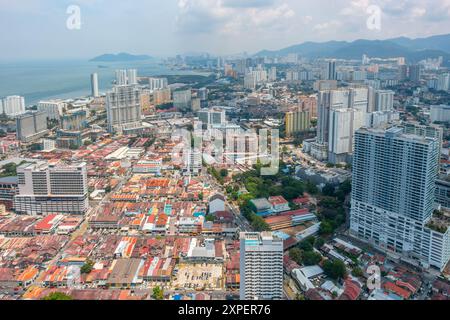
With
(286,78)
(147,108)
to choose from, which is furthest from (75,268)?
(286,78)

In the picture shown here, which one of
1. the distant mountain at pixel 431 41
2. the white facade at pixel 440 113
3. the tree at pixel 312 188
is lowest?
the tree at pixel 312 188

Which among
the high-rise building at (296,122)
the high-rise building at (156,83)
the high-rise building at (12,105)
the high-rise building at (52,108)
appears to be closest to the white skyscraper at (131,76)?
the high-rise building at (156,83)

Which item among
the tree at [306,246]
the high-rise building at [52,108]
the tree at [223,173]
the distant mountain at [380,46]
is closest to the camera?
the tree at [306,246]

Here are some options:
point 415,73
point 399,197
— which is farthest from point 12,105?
point 415,73

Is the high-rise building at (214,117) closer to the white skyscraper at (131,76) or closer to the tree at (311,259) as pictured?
the white skyscraper at (131,76)

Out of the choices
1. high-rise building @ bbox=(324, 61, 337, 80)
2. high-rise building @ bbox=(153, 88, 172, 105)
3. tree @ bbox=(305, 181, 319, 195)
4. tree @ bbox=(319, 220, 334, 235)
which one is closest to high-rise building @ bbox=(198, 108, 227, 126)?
high-rise building @ bbox=(153, 88, 172, 105)
